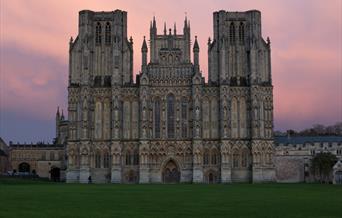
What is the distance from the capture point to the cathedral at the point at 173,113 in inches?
4250

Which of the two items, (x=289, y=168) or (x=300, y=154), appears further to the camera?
(x=300, y=154)

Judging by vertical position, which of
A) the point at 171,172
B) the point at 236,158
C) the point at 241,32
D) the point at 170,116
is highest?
the point at 241,32

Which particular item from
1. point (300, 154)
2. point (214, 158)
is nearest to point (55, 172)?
point (214, 158)

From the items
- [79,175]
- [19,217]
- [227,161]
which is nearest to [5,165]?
[79,175]

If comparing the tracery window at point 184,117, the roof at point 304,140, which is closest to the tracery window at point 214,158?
the tracery window at point 184,117

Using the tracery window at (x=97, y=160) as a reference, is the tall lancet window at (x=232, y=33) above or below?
above

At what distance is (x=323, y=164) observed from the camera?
115 m

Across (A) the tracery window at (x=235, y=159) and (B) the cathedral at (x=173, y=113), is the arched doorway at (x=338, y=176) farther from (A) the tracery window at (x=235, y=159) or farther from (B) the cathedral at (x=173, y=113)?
(A) the tracery window at (x=235, y=159)

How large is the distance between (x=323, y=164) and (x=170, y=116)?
30308mm

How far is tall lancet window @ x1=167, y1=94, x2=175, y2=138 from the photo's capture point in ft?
360

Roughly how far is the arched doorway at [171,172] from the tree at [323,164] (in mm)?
26851

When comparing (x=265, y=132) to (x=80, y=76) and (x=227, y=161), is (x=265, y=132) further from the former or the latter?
(x=80, y=76)

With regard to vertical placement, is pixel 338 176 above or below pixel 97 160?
below

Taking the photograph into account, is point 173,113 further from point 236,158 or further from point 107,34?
point 107,34
